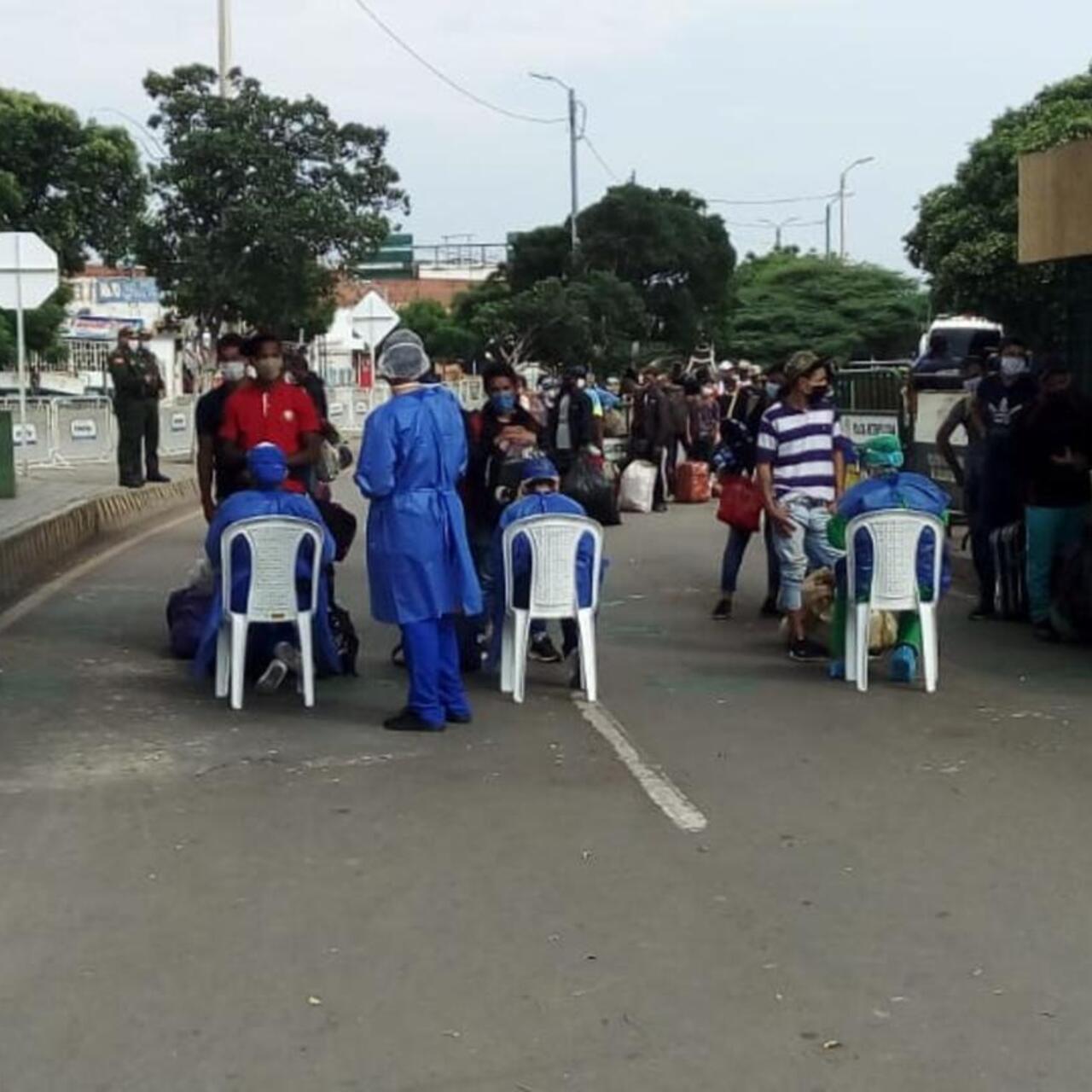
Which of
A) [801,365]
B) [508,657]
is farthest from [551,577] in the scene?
[801,365]

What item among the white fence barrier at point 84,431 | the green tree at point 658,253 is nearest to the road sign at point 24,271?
the white fence barrier at point 84,431

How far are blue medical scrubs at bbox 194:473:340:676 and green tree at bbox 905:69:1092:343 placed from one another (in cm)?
3118

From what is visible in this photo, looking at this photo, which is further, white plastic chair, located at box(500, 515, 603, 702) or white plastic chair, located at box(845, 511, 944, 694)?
white plastic chair, located at box(845, 511, 944, 694)

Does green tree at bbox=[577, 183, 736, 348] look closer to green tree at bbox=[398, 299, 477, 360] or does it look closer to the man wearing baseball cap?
green tree at bbox=[398, 299, 477, 360]

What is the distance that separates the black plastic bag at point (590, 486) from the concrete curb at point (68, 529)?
181 inches

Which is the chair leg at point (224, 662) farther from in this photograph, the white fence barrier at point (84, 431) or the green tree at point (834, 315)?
the green tree at point (834, 315)

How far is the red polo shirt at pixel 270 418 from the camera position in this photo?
10320mm

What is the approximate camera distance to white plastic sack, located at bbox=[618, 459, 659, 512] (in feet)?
69.5

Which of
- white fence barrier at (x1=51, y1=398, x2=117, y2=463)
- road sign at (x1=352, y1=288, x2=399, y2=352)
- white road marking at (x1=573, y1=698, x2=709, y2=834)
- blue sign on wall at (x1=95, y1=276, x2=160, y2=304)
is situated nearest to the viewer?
white road marking at (x1=573, y1=698, x2=709, y2=834)

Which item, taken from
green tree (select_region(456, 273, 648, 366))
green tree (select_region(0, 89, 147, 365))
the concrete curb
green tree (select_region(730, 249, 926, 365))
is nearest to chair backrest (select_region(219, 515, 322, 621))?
the concrete curb

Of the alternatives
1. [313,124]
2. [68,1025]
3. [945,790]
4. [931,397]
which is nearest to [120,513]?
[931,397]

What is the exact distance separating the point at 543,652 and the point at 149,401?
42.8ft

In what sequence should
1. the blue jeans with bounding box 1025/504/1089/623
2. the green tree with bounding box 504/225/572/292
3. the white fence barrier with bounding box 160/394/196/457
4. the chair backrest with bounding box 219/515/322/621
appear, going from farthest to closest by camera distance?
the green tree with bounding box 504/225/572/292, the white fence barrier with bounding box 160/394/196/457, the blue jeans with bounding box 1025/504/1089/623, the chair backrest with bounding box 219/515/322/621

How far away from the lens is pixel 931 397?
17.2 metres
